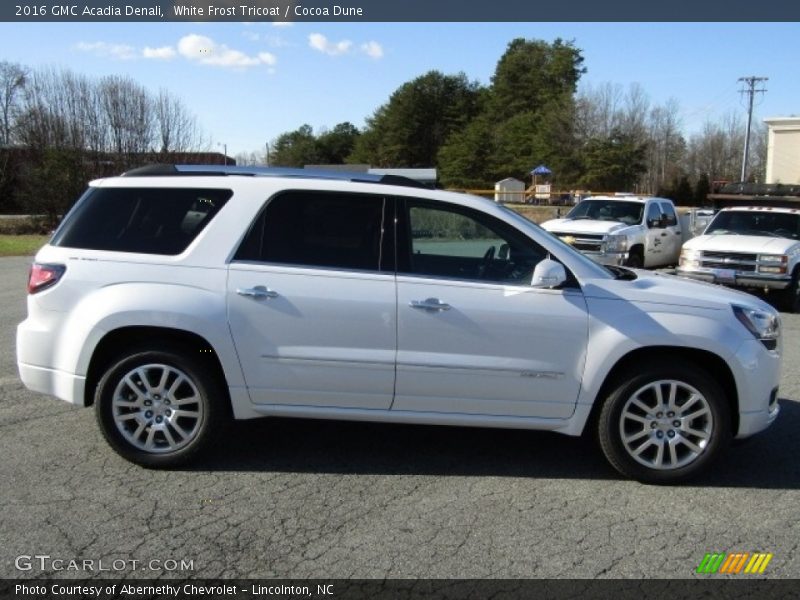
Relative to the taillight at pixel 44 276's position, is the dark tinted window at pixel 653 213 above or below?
above

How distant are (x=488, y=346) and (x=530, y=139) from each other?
62296 mm

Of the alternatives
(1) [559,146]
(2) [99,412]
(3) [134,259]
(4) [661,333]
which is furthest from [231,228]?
(1) [559,146]

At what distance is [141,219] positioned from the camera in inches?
188

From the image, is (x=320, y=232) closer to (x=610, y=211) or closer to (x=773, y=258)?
(x=773, y=258)

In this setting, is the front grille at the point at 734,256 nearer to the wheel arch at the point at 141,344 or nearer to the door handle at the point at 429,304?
the door handle at the point at 429,304

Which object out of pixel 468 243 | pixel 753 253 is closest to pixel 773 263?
pixel 753 253

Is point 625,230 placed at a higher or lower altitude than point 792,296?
higher

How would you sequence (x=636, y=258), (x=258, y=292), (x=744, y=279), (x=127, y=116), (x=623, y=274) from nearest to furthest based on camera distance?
(x=258, y=292) → (x=623, y=274) → (x=744, y=279) → (x=636, y=258) → (x=127, y=116)

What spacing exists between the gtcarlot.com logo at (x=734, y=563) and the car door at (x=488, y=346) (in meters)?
1.20

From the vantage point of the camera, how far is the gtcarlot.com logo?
11.7 feet

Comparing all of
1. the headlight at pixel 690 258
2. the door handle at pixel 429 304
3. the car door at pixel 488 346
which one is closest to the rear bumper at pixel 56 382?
the car door at pixel 488 346

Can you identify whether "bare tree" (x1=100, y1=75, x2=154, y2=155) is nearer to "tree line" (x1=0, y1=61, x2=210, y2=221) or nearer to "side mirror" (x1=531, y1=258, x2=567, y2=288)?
"tree line" (x1=0, y1=61, x2=210, y2=221)

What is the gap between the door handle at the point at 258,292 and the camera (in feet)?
14.8

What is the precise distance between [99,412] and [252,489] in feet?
3.65
